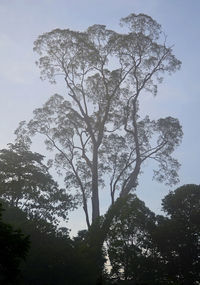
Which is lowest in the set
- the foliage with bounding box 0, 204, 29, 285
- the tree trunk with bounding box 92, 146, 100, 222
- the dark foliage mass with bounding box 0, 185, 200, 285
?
the foliage with bounding box 0, 204, 29, 285

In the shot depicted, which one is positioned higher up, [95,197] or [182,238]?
[95,197]

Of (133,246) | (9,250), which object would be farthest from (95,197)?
(9,250)

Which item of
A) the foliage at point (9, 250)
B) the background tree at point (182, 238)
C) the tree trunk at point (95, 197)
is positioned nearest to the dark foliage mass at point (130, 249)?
the background tree at point (182, 238)

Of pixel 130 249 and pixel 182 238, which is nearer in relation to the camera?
pixel 130 249

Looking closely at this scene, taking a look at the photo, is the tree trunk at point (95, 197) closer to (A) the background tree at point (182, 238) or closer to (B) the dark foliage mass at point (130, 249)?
(B) the dark foliage mass at point (130, 249)

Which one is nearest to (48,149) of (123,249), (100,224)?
(100,224)

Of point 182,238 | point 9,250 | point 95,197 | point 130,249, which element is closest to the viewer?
point 9,250

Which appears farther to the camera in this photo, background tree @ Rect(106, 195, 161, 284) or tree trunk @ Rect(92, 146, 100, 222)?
tree trunk @ Rect(92, 146, 100, 222)

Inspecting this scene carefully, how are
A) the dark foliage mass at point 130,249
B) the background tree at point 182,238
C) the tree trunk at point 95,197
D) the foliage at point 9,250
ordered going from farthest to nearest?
1. the tree trunk at point 95,197
2. the background tree at point 182,238
3. the dark foliage mass at point 130,249
4. the foliage at point 9,250

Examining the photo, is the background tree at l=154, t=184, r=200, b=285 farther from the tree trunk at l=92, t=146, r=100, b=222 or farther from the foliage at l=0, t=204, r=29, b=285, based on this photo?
the foliage at l=0, t=204, r=29, b=285

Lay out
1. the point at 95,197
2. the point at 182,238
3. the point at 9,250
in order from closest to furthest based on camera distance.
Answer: the point at 9,250 → the point at 182,238 → the point at 95,197

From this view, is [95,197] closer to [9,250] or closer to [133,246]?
[133,246]

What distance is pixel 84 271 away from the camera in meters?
20.3

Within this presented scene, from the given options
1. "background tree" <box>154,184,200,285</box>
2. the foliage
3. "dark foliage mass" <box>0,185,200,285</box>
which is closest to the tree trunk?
"dark foliage mass" <box>0,185,200,285</box>
